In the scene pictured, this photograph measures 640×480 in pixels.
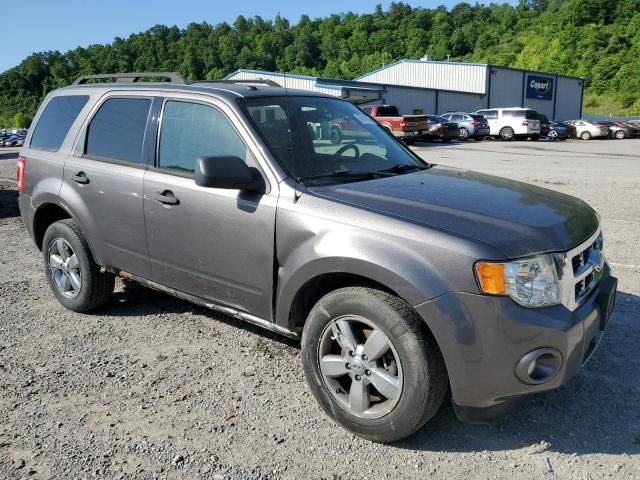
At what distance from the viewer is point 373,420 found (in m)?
3.01

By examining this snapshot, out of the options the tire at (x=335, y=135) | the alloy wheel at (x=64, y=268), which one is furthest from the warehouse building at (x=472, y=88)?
the tire at (x=335, y=135)

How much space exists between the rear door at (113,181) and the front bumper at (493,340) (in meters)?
2.29

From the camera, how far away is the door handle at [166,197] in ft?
12.5

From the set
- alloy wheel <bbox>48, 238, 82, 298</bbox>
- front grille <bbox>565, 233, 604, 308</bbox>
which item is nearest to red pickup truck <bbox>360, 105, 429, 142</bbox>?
alloy wheel <bbox>48, 238, 82, 298</bbox>

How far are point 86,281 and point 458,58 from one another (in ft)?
425

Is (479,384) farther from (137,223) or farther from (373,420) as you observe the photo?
(137,223)

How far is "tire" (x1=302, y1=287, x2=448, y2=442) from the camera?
2832 mm

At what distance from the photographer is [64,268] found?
4.88 metres

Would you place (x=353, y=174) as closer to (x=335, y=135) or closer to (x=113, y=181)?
(x=335, y=135)

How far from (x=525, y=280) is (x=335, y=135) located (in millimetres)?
1821

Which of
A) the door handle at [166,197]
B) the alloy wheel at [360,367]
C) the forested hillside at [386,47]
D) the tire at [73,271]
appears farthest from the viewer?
the forested hillside at [386,47]

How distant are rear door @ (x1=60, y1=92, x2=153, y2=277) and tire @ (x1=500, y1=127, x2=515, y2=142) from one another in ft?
110

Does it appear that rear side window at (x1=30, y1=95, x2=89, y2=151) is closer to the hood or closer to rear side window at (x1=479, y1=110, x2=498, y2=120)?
the hood

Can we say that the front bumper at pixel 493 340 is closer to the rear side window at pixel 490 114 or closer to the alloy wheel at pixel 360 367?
the alloy wheel at pixel 360 367
